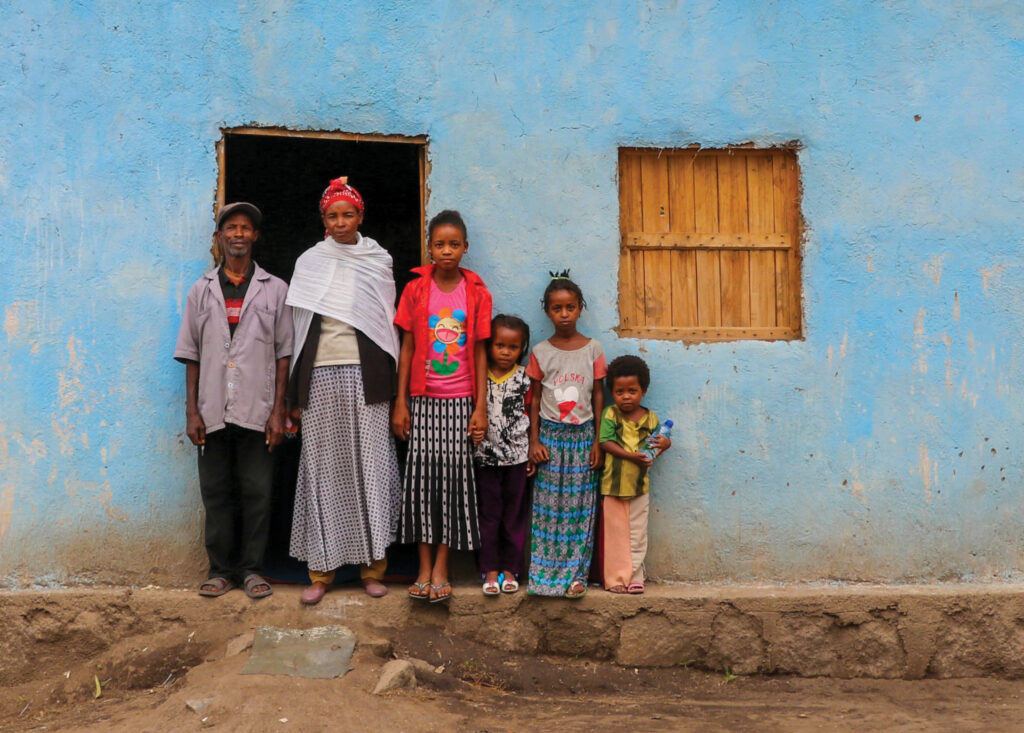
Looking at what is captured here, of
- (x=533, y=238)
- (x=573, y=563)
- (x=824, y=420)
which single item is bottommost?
(x=573, y=563)

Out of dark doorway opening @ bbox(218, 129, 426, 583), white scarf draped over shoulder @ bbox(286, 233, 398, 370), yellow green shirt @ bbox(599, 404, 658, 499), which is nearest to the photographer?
white scarf draped over shoulder @ bbox(286, 233, 398, 370)

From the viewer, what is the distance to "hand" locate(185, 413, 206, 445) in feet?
14.2

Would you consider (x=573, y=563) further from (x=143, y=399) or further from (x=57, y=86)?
(x=57, y=86)

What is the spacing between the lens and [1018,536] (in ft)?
15.9

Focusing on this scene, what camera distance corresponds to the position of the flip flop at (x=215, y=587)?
4391mm

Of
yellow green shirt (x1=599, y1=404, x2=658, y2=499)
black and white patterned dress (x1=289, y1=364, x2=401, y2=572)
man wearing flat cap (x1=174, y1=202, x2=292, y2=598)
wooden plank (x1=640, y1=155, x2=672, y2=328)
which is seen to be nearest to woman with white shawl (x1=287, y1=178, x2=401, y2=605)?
black and white patterned dress (x1=289, y1=364, x2=401, y2=572)

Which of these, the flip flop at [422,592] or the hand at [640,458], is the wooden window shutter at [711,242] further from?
the flip flop at [422,592]

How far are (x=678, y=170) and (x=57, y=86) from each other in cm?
292

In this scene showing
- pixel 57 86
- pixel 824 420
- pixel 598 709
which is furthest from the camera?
pixel 824 420

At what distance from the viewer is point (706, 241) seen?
191 inches

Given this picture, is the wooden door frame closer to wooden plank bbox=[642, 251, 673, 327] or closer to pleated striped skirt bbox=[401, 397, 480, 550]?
pleated striped skirt bbox=[401, 397, 480, 550]

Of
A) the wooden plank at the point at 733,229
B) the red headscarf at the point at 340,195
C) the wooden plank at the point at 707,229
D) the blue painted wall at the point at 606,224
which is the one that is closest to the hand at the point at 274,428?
the blue painted wall at the point at 606,224

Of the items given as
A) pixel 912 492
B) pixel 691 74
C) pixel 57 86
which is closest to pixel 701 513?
pixel 912 492

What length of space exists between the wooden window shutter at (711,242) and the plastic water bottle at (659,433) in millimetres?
482
